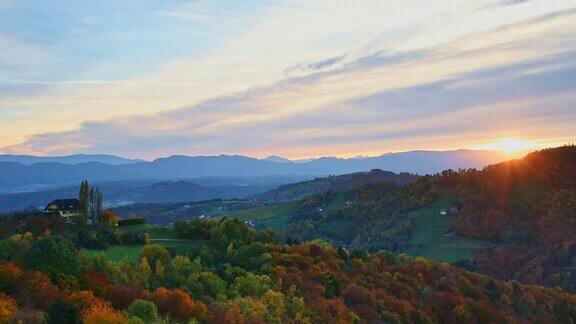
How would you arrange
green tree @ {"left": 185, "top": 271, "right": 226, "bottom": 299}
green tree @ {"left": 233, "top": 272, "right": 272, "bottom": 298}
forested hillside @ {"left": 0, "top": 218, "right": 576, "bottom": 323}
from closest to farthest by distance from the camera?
forested hillside @ {"left": 0, "top": 218, "right": 576, "bottom": 323} < green tree @ {"left": 185, "top": 271, "right": 226, "bottom": 299} < green tree @ {"left": 233, "top": 272, "right": 272, "bottom": 298}

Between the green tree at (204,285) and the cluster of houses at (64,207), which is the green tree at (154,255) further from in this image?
the cluster of houses at (64,207)

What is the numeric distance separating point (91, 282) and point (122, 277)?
1005cm

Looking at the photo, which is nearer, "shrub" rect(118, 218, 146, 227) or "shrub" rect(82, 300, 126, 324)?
"shrub" rect(82, 300, 126, 324)

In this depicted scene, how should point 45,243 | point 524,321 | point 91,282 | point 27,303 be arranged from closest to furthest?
point 27,303
point 91,282
point 45,243
point 524,321

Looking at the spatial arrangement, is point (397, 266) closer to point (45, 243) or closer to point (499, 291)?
point (499, 291)

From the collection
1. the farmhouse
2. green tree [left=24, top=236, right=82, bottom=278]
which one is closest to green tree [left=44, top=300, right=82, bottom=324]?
green tree [left=24, top=236, right=82, bottom=278]

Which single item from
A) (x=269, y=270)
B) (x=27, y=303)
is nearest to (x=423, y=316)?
(x=269, y=270)

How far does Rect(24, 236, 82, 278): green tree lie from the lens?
1800 inches

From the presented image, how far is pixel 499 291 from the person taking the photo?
98.9m

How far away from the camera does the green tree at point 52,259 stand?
45719 millimetres

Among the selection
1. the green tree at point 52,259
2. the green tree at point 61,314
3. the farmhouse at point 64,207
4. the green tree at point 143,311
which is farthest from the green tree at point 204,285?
the farmhouse at point 64,207

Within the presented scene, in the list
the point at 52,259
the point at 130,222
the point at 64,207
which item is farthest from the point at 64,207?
the point at 52,259

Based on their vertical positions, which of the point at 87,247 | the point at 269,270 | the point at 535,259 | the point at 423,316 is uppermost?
the point at 87,247

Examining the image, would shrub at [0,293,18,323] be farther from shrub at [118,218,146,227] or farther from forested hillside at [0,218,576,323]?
shrub at [118,218,146,227]
